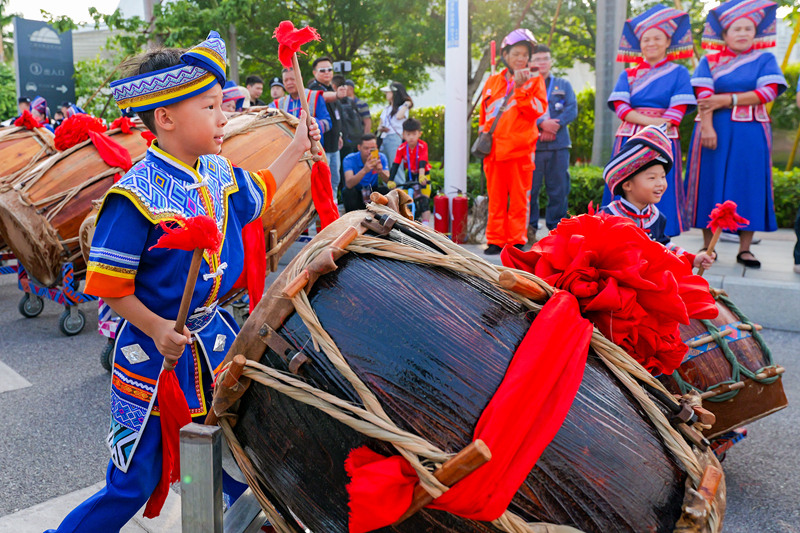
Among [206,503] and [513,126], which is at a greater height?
[513,126]

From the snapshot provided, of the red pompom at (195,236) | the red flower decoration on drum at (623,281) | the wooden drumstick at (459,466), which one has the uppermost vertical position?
the red pompom at (195,236)

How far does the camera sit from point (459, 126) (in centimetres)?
715

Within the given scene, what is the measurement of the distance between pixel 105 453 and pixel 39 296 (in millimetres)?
2873

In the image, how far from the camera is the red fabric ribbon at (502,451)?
3.73ft

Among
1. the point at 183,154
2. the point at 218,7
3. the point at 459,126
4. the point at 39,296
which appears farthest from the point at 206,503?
the point at 218,7

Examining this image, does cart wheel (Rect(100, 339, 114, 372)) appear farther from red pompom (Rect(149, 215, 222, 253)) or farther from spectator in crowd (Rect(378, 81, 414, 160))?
spectator in crowd (Rect(378, 81, 414, 160))

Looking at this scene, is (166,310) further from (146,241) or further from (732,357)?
(732,357)

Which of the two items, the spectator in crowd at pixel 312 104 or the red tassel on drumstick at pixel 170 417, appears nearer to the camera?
the red tassel on drumstick at pixel 170 417

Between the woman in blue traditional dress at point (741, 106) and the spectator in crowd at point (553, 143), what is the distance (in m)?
1.48

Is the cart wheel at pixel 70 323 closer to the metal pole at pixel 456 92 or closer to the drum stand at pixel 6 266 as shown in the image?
the drum stand at pixel 6 266

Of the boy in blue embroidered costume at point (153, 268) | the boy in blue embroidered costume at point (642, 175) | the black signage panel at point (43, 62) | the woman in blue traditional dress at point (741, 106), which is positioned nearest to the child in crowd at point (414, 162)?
the woman in blue traditional dress at point (741, 106)

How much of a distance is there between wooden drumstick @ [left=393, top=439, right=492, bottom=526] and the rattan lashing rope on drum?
19 mm

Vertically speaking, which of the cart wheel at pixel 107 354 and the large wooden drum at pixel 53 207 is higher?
the large wooden drum at pixel 53 207

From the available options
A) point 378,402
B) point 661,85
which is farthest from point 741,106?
point 378,402
